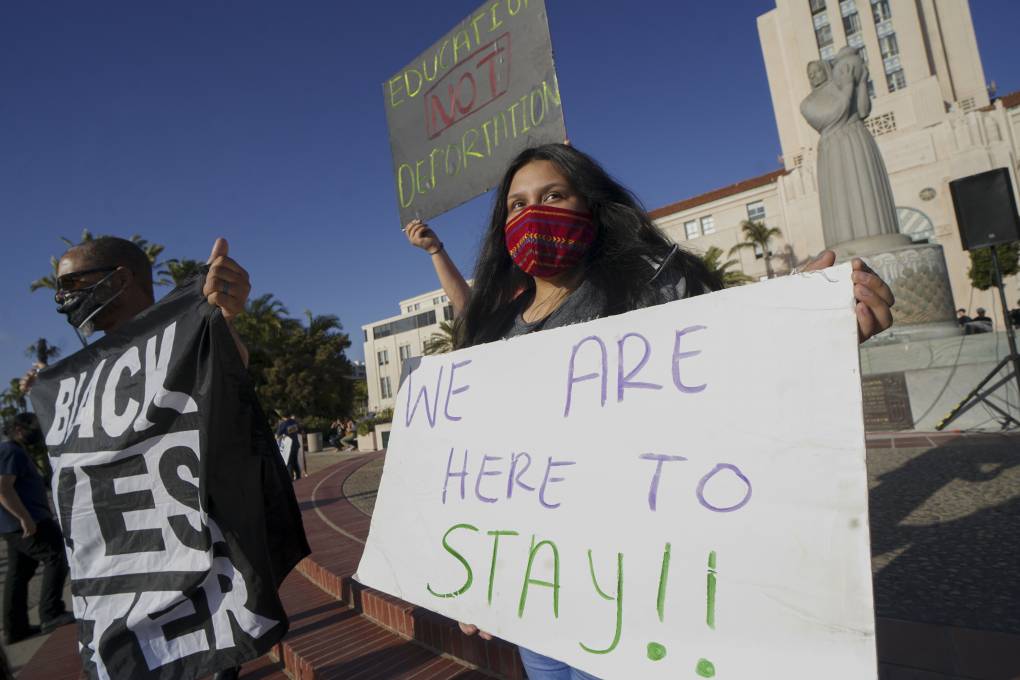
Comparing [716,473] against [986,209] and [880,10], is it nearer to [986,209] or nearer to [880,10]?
[986,209]

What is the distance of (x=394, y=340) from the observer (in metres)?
58.9

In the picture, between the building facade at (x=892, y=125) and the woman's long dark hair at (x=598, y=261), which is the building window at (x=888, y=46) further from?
the woman's long dark hair at (x=598, y=261)

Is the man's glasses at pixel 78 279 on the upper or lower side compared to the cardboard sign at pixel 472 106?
lower

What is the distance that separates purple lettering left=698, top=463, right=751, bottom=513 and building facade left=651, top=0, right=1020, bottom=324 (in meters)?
35.3

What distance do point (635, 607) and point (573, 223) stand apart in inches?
37.8

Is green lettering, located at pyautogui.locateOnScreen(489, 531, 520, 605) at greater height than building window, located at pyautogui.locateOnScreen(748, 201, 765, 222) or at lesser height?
lesser

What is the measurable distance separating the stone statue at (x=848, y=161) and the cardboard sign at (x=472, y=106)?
25.7ft

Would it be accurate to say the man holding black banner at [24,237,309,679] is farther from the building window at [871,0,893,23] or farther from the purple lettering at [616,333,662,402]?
the building window at [871,0,893,23]

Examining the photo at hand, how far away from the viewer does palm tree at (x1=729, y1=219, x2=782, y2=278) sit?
118 ft

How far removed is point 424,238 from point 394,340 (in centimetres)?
5798

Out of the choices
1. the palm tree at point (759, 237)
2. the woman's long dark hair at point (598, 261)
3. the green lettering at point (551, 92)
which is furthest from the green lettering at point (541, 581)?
the palm tree at point (759, 237)

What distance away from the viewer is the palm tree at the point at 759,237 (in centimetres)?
3600

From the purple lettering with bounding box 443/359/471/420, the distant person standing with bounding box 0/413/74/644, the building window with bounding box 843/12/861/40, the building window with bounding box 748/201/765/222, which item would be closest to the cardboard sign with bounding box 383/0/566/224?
the purple lettering with bounding box 443/359/471/420

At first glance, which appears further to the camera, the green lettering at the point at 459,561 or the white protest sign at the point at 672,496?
the green lettering at the point at 459,561
